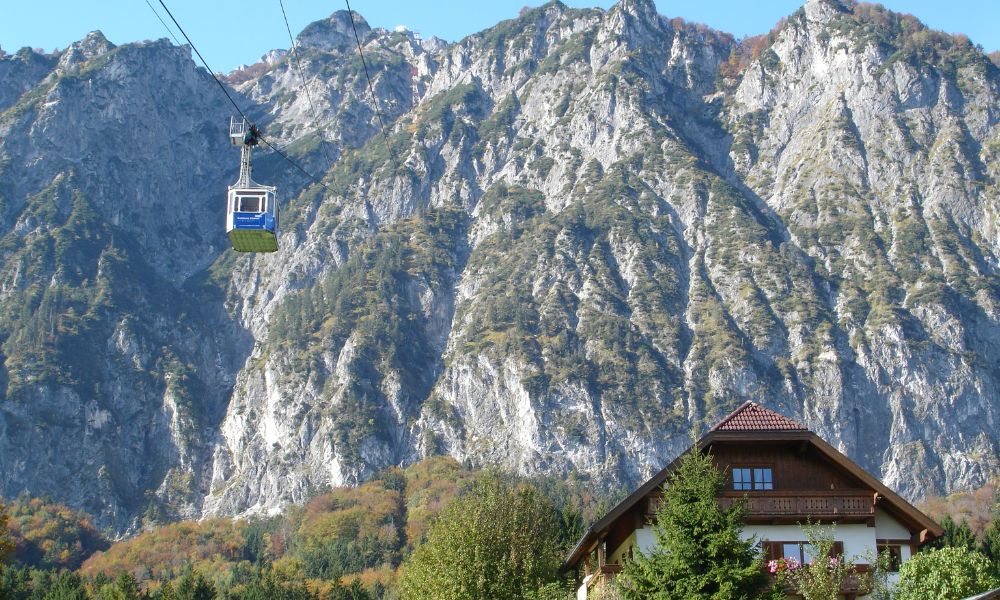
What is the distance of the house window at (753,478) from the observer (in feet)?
149

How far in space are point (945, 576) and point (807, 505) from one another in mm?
6458

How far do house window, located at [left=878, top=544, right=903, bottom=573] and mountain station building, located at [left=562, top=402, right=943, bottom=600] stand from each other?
39 millimetres

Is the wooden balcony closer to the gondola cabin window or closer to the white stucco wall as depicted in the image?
the white stucco wall

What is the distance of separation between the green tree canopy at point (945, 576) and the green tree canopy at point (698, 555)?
22.5 feet

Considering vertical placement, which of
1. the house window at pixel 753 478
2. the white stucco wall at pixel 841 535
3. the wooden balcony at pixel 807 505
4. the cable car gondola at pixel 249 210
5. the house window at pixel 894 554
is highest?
the cable car gondola at pixel 249 210

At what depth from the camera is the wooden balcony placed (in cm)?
4428

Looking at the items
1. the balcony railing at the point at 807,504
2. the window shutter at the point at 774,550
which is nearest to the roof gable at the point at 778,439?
the balcony railing at the point at 807,504

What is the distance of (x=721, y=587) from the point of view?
3425 cm

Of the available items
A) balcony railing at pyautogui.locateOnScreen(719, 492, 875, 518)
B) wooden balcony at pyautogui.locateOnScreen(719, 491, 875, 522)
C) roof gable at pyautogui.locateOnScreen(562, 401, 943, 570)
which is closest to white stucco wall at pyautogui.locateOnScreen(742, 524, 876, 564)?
wooden balcony at pyautogui.locateOnScreen(719, 491, 875, 522)

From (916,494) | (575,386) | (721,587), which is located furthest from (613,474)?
(721,587)

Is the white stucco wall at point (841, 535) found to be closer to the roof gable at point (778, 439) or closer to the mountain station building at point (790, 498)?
the mountain station building at point (790, 498)

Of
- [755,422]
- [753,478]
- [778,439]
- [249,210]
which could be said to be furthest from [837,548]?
[249,210]

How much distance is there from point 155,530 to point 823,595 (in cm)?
16740

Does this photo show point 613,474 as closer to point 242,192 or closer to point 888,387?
point 888,387
